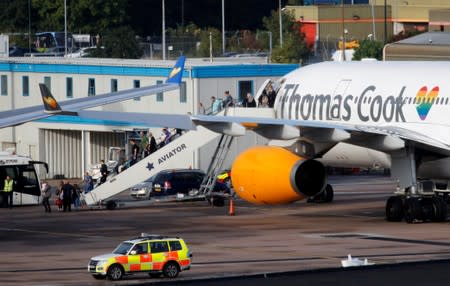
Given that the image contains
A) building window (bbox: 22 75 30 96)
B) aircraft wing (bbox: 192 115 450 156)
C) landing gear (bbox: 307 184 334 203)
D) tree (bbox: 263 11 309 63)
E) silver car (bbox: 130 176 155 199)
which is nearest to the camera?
aircraft wing (bbox: 192 115 450 156)

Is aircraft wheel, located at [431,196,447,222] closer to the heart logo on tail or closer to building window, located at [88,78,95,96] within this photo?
the heart logo on tail

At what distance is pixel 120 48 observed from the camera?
119062 mm

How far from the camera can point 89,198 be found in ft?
169

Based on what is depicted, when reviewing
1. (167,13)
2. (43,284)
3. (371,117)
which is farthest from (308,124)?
(167,13)

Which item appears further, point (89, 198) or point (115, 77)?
point (115, 77)

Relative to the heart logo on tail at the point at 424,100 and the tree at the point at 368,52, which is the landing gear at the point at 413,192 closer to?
the heart logo on tail at the point at 424,100

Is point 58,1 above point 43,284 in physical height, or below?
above

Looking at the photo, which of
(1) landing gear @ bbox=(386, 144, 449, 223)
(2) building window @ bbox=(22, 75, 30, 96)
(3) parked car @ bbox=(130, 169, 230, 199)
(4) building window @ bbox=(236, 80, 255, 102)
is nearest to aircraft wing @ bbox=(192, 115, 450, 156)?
(1) landing gear @ bbox=(386, 144, 449, 223)

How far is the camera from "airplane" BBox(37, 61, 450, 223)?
41188mm

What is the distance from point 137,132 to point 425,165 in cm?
2837

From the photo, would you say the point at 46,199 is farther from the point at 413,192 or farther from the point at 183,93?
the point at 183,93

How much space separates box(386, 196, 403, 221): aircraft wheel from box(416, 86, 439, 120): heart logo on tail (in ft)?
8.78

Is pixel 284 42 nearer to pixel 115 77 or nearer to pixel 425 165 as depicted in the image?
pixel 115 77

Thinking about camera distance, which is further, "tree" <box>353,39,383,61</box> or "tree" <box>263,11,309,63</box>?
"tree" <box>263,11,309,63</box>
